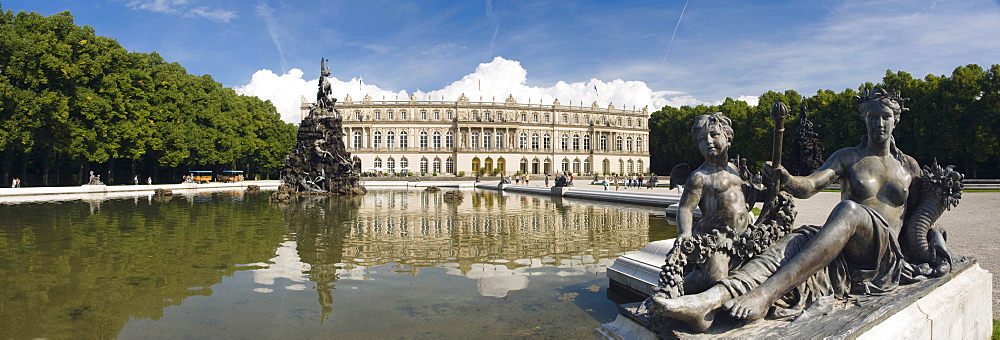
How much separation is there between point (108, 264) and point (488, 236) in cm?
647

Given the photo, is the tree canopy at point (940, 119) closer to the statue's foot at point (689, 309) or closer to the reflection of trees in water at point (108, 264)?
the reflection of trees in water at point (108, 264)

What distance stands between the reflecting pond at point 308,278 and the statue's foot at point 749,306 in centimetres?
200

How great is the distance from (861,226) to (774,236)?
1.66 feet

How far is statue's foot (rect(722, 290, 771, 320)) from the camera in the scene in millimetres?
2762

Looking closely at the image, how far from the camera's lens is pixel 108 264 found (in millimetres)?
7629

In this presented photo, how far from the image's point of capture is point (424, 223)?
13.5 meters

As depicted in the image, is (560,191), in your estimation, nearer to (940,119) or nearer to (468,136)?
(940,119)

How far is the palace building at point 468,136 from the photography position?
74688mm

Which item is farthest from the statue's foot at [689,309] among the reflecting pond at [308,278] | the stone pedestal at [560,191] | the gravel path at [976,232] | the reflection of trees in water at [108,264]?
the stone pedestal at [560,191]

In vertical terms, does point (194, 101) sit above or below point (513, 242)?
above

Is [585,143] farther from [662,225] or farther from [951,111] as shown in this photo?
[662,225]

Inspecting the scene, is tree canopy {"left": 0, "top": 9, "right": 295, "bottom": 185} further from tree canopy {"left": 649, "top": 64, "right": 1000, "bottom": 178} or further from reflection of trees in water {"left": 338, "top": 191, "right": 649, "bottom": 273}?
tree canopy {"left": 649, "top": 64, "right": 1000, "bottom": 178}

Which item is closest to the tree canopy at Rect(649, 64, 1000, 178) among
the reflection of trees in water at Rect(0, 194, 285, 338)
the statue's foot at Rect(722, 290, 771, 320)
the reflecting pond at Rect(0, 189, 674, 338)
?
the reflecting pond at Rect(0, 189, 674, 338)

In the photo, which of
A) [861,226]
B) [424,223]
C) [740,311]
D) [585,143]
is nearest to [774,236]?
[861,226]
